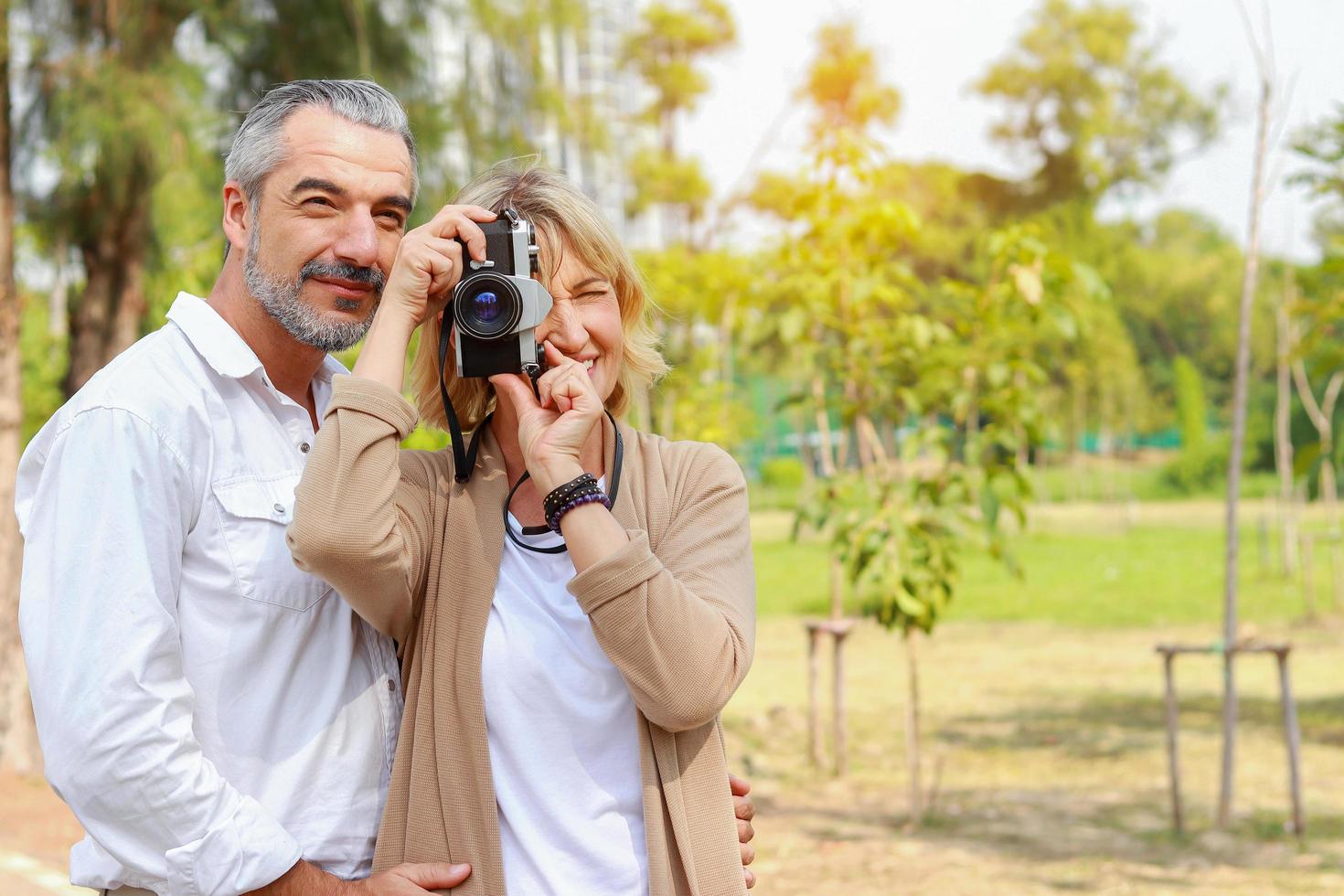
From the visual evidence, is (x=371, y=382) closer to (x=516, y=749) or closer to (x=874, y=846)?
(x=516, y=749)

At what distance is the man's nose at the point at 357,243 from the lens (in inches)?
74.6

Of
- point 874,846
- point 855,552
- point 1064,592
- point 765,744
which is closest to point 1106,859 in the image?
point 874,846

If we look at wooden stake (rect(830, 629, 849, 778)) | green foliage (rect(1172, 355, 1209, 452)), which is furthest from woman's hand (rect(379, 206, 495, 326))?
green foliage (rect(1172, 355, 1209, 452))

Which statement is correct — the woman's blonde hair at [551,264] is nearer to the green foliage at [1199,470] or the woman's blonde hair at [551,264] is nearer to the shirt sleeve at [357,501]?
the shirt sleeve at [357,501]

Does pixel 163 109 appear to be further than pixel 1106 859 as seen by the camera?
Yes

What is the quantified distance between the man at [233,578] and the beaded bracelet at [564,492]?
1.06ft

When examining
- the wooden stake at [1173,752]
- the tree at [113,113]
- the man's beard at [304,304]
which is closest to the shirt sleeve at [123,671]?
the man's beard at [304,304]

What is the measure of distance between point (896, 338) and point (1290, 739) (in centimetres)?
228

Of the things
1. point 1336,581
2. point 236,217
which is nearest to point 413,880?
point 236,217

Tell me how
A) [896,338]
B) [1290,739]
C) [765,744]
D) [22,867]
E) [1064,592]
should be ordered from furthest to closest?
[1064,592] < [765,744] < [896,338] < [1290,739] < [22,867]

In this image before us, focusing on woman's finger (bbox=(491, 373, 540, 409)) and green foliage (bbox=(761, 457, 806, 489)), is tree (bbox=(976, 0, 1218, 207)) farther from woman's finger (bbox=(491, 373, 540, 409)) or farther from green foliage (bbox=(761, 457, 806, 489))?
woman's finger (bbox=(491, 373, 540, 409))

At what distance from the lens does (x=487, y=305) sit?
6.00ft

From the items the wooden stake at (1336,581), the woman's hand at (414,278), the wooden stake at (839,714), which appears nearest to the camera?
the woman's hand at (414,278)

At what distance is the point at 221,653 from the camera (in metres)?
1.72
